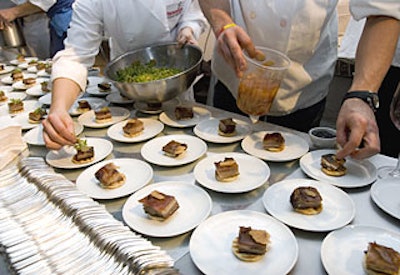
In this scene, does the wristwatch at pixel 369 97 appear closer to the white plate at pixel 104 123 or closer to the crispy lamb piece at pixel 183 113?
the crispy lamb piece at pixel 183 113

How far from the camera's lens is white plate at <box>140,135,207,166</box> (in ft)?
4.99

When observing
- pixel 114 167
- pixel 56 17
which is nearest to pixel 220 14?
pixel 114 167

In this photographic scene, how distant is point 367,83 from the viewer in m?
1.40

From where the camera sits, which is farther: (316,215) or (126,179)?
(126,179)

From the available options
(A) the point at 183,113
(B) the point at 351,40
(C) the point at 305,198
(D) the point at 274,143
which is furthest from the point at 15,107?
(B) the point at 351,40

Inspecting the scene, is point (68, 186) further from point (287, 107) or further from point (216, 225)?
point (287, 107)

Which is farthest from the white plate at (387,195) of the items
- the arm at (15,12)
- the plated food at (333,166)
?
the arm at (15,12)

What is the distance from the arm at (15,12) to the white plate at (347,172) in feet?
12.3

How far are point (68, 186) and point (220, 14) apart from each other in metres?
1.01

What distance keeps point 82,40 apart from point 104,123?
1.49ft

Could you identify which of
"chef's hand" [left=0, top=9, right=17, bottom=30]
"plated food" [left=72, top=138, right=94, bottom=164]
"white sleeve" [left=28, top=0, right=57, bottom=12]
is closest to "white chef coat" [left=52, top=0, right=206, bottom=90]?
"plated food" [left=72, top=138, right=94, bottom=164]

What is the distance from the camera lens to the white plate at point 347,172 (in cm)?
130

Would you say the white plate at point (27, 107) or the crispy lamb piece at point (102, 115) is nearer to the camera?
the crispy lamb piece at point (102, 115)

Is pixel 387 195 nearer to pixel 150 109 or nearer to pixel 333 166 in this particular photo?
pixel 333 166
